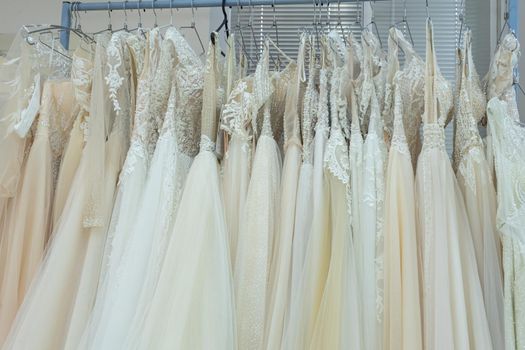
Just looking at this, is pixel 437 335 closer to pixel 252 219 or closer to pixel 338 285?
pixel 338 285

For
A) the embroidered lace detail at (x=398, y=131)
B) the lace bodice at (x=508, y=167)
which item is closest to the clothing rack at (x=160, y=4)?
the embroidered lace detail at (x=398, y=131)

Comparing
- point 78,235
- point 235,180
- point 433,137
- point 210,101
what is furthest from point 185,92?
point 433,137

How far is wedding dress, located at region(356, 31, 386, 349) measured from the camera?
0.69 metres

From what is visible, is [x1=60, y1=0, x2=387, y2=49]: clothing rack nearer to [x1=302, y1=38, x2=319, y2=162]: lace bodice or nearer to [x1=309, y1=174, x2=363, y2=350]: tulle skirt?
[x1=302, y1=38, x2=319, y2=162]: lace bodice

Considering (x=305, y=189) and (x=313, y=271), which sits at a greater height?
(x=305, y=189)

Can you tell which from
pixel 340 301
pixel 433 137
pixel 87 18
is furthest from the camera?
pixel 87 18

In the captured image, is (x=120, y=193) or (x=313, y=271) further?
(x=120, y=193)

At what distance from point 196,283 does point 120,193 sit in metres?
0.21

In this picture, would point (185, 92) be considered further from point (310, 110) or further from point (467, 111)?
point (467, 111)

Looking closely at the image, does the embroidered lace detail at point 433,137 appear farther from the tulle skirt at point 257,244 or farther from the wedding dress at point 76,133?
the wedding dress at point 76,133

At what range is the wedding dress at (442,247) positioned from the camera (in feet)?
2.16

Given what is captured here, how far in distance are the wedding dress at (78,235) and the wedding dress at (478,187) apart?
541mm

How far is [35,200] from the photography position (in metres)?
0.85

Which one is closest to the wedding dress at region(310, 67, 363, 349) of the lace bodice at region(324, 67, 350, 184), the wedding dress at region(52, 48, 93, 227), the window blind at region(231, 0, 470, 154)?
the lace bodice at region(324, 67, 350, 184)
